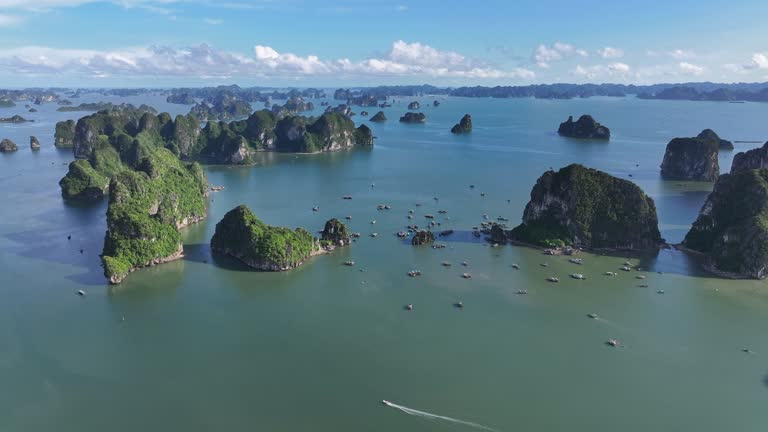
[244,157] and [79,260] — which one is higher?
[244,157]

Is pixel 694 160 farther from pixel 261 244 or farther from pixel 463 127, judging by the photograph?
pixel 463 127

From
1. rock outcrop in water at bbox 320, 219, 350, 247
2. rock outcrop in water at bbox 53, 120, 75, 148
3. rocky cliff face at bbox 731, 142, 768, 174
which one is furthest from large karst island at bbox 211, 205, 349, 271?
rock outcrop in water at bbox 53, 120, 75, 148

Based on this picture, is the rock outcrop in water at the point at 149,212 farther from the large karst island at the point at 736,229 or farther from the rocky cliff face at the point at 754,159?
the rocky cliff face at the point at 754,159

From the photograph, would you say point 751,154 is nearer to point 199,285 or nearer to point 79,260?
point 199,285

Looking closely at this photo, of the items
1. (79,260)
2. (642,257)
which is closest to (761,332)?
(642,257)

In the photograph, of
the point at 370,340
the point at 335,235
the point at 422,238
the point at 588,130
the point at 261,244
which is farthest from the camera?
the point at 588,130

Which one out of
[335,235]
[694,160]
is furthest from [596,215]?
[694,160]
